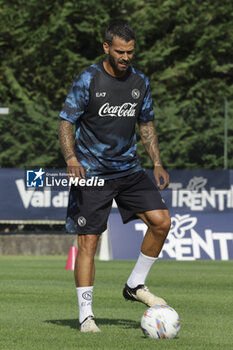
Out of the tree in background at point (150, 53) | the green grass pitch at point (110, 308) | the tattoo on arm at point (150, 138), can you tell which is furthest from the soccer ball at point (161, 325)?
the tree in background at point (150, 53)

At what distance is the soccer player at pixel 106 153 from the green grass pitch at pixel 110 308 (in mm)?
440

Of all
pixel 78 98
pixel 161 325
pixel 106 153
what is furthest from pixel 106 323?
pixel 78 98

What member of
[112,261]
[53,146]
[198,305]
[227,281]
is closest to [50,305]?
[198,305]

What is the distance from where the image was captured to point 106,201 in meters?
8.00

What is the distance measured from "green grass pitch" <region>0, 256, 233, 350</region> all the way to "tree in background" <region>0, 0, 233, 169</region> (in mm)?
3913

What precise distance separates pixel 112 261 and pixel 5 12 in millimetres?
9813

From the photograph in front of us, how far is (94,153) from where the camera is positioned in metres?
7.96

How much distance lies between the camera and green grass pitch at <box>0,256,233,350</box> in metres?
7.22

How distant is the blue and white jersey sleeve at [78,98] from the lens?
784cm

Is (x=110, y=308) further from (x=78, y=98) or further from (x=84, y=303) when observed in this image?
(x=78, y=98)

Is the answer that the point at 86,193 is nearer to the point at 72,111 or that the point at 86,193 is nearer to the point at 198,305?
the point at 72,111

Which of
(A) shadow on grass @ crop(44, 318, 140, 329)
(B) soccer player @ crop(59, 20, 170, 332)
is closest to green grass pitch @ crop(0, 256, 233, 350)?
(A) shadow on grass @ crop(44, 318, 140, 329)

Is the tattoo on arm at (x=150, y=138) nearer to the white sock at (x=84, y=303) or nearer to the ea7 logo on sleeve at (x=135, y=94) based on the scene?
the ea7 logo on sleeve at (x=135, y=94)

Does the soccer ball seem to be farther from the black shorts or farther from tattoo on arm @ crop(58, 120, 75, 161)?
tattoo on arm @ crop(58, 120, 75, 161)
